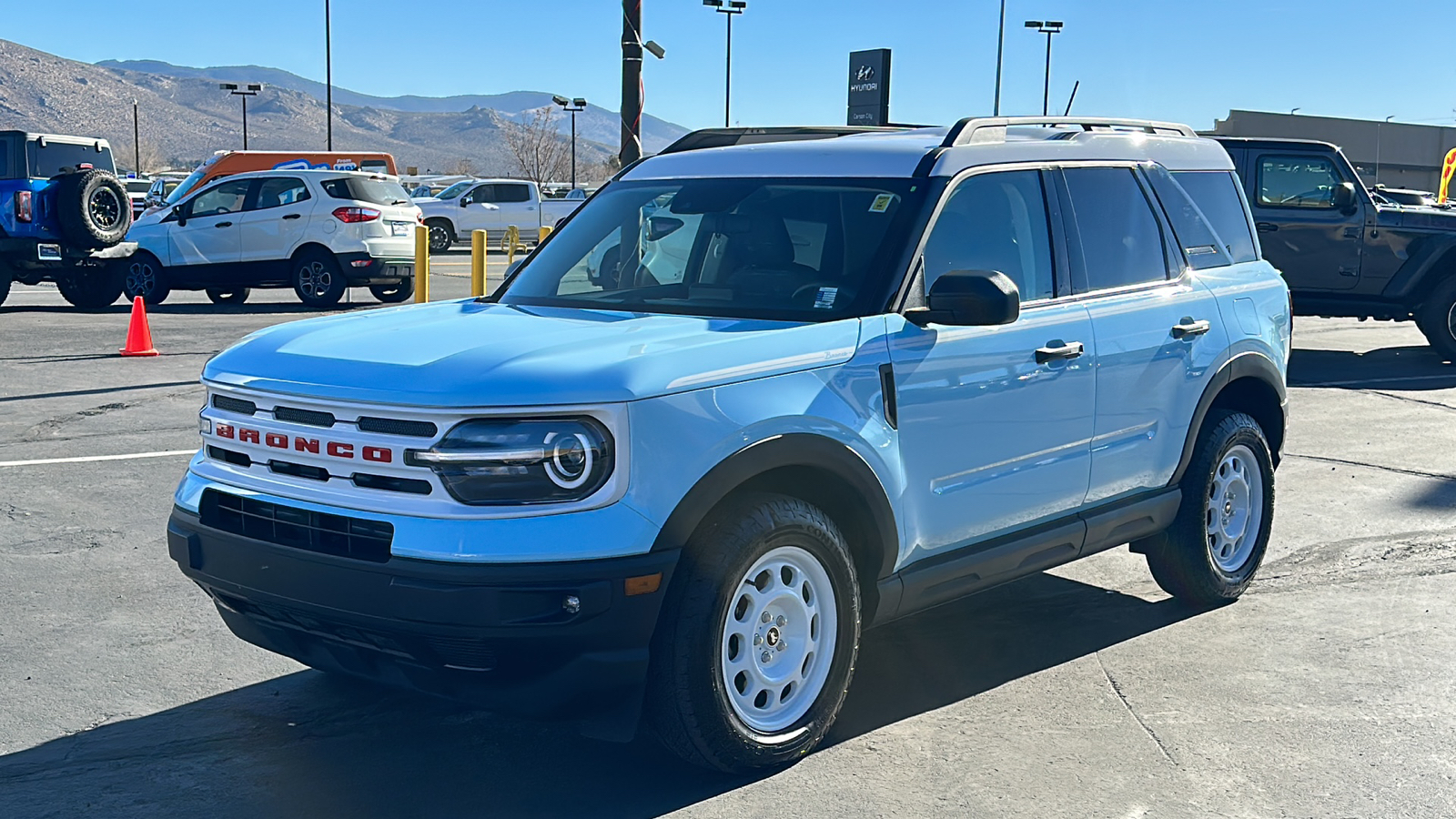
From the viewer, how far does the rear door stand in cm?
1922

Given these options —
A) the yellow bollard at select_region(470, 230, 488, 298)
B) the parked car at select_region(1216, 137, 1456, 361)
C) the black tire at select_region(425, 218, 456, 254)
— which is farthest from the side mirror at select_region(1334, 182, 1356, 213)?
the black tire at select_region(425, 218, 456, 254)

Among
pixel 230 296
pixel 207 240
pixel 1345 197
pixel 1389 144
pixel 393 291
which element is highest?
pixel 1389 144

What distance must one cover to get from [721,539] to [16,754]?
7.08 feet

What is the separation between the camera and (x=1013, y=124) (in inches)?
207

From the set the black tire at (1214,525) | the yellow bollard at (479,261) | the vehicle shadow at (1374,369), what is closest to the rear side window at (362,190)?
the yellow bollard at (479,261)

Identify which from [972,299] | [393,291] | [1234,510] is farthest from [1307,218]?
[393,291]

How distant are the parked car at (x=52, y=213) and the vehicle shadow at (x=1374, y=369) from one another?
551 inches

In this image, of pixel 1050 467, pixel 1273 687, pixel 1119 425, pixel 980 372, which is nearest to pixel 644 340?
pixel 980 372

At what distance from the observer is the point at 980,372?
460 centimetres

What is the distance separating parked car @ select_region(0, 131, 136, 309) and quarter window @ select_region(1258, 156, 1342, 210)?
13.6 m

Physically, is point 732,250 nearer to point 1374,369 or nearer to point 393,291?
point 1374,369

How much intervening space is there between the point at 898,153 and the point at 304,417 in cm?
217

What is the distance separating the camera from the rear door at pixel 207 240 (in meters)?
19.2

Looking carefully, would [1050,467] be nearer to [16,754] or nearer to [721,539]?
[721,539]
